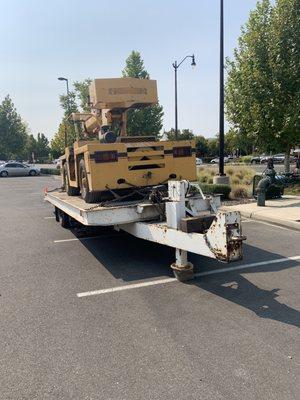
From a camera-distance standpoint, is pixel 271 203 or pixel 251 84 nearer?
pixel 271 203

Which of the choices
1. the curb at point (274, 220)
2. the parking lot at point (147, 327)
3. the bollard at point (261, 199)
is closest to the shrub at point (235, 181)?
the bollard at point (261, 199)

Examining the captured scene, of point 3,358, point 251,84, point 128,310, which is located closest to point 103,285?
point 128,310

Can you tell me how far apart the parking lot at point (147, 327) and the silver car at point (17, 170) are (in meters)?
34.9

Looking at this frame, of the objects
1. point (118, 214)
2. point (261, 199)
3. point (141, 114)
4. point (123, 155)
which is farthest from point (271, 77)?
point (141, 114)

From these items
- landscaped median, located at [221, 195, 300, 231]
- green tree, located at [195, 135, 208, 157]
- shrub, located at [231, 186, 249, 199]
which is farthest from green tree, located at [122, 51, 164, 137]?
green tree, located at [195, 135, 208, 157]

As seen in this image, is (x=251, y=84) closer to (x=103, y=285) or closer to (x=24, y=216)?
(x=24, y=216)

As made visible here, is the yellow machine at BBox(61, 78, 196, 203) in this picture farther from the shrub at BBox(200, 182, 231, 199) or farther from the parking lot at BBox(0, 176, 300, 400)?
the shrub at BBox(200, 182, 231, 199)

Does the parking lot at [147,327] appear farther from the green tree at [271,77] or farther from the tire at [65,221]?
the green tree at [271,77]

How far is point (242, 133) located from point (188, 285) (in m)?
12.9

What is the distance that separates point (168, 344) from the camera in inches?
Answer: 148

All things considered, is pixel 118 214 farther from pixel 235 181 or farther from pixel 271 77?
pixel 235 181

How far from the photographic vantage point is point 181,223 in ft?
16.6

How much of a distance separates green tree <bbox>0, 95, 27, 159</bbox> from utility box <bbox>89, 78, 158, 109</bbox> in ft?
155

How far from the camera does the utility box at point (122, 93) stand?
7.60 m
